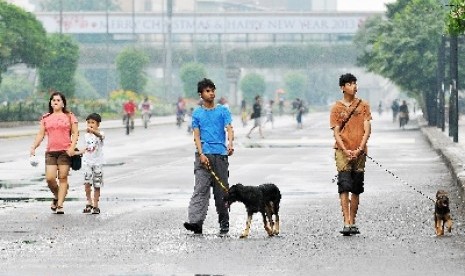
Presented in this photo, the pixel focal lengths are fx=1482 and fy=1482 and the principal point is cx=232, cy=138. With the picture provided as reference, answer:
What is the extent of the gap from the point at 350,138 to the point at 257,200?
4.50 feet

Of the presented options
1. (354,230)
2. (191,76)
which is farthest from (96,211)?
(191,76)

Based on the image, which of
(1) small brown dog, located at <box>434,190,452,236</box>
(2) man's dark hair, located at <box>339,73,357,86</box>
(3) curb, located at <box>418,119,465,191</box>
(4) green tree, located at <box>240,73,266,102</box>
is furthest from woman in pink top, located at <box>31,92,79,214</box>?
(4) green tree, located at <box>240,73,266,102</box>

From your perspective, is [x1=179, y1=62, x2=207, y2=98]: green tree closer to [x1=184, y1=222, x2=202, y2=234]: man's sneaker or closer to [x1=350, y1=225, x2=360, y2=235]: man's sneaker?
[x1=184, y1=222, x2=202, y2=234]: man's sneaker

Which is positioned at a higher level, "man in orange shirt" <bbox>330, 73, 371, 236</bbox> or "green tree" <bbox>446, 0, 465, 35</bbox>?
"green tree" <bbox>446, 0, 465, 35</bbox>

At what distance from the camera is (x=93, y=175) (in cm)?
2047

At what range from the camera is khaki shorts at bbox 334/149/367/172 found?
1673cm

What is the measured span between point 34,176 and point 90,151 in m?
9.69

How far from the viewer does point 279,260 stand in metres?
13.8

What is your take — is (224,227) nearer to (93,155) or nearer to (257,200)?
(257,200)

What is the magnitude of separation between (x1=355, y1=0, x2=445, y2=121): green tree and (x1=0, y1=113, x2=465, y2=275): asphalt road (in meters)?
41.4

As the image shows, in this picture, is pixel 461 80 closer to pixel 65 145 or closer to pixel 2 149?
pixel 2 149

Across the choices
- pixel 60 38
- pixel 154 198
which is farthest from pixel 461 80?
pixel 154 198

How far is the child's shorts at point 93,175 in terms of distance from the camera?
2039 cm

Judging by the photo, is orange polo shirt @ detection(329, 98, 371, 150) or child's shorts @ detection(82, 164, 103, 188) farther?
child's shorts @ detection(82, 164, 103, 188)
